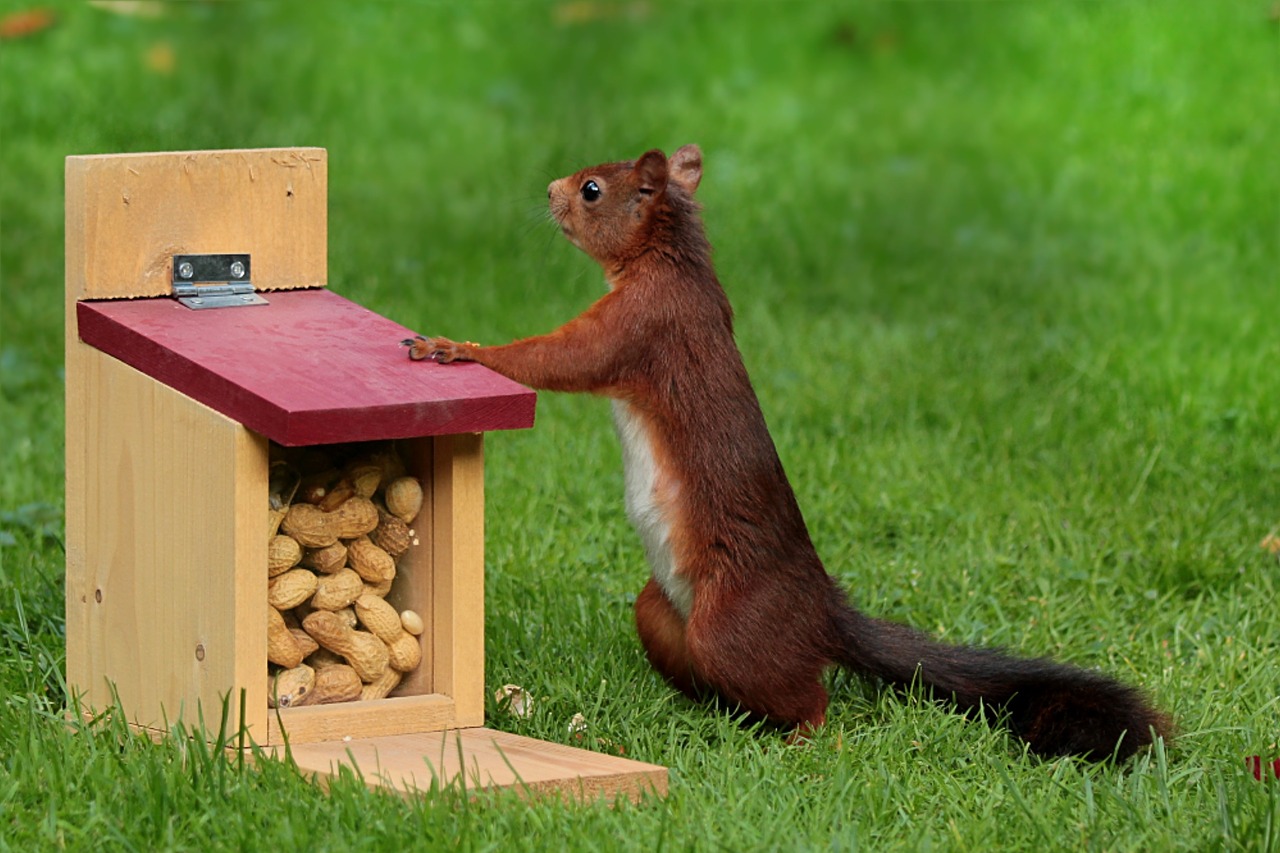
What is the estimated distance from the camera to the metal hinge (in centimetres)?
345

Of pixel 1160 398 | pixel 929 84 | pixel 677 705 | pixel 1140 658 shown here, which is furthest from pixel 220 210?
pixel 929 84

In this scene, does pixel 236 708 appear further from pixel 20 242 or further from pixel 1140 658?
pixel 20 242

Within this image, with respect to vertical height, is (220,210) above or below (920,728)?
above

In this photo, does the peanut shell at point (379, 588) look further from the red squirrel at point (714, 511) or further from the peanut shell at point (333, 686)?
the red squirrel at point (714, 511)

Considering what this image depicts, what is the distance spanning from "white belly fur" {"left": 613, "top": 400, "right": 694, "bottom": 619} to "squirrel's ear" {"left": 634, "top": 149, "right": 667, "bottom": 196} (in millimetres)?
404

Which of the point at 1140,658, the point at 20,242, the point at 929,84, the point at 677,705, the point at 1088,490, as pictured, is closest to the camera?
the point at 677,705

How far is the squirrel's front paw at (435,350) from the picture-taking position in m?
3.26

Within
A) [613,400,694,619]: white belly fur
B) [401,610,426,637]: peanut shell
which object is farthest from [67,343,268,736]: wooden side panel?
[613,400,694,619]: white belly fur

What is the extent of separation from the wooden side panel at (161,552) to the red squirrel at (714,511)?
1.81ft

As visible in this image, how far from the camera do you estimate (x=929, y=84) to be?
9.66m

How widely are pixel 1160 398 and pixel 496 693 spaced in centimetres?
283

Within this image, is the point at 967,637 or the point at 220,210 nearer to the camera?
the point at 220,210

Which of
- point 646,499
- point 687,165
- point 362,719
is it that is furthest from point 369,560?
point 687,165

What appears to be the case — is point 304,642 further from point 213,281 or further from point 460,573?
point 213,281
